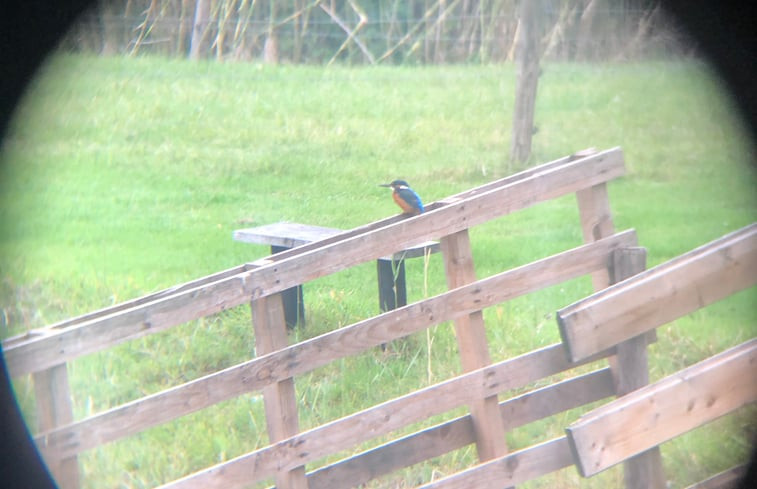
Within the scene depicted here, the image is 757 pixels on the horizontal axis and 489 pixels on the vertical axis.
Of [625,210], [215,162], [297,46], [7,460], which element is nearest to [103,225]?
[215,162]

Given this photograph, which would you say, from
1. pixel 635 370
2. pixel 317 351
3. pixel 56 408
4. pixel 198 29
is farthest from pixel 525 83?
pixel 56 408

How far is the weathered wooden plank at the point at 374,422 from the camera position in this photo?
3355mm

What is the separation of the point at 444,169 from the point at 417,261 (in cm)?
102

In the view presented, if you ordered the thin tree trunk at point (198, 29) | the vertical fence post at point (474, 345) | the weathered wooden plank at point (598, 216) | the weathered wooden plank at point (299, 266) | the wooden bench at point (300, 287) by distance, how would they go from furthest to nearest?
the thin tree trunk at point (198, 29) < the wooden bench at point (300, 287) < the weathered wooden plank at point (598, 216) < the vertical fence post at point (474, 345) < the weathered wooden plank at point (299, 266)

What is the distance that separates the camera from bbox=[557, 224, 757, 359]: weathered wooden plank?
3.39 meters

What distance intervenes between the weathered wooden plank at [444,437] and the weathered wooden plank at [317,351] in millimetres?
598

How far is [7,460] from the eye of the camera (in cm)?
334

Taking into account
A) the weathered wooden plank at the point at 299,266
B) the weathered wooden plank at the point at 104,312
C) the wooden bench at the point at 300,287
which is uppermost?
the weathered wooden plank at the point at 299,266

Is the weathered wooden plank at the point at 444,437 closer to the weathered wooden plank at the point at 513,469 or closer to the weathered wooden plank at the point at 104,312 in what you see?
the weathered wooden plank at the point at 513,469

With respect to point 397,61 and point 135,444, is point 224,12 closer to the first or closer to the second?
point 397,61

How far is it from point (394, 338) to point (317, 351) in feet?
1.12

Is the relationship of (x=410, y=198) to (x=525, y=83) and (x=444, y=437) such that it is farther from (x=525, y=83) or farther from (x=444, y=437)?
(x=525, y=83)

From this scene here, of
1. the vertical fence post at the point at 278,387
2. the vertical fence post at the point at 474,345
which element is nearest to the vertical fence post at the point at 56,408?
the vertical fence post at the point at 278,387

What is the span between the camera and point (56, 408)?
312cm
